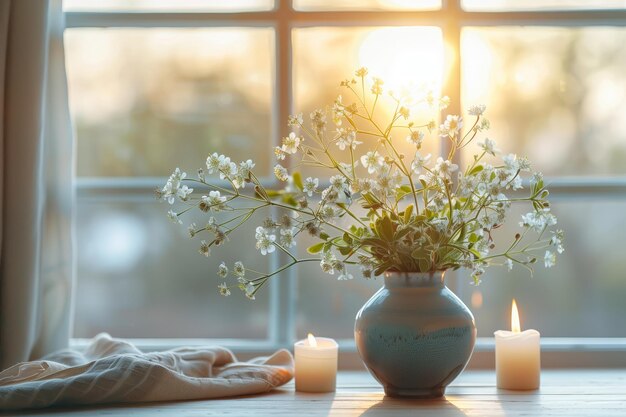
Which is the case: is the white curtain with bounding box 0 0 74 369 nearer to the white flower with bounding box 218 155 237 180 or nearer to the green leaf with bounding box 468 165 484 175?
the white flower with bounding box 218 155 237 180

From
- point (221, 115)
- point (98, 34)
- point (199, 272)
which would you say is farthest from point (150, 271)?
point (98, 34)

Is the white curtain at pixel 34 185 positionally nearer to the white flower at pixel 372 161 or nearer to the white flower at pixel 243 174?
the white flower at pixel 243 174

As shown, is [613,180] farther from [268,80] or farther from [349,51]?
[268,80]

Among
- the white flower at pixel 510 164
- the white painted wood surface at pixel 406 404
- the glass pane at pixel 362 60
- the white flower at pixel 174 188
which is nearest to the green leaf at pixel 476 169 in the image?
the white flower at pixel 510 164

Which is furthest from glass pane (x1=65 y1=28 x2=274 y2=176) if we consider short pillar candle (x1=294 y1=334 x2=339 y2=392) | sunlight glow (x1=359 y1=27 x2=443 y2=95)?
short pillar candle (x1=294 y1=334 x2=339 y2=392)

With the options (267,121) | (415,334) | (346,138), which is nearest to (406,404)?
(415,334)

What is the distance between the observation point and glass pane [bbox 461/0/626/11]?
2.67 meters

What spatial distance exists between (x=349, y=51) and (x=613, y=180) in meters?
0.88

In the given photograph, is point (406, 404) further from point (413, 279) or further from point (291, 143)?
point (291, 143)

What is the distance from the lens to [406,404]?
190 centimetres

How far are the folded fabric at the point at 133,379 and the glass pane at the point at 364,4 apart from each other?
1.09 meters

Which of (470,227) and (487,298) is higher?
(470,227)

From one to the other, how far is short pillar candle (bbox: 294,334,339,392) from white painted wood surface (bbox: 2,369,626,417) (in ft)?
0.09

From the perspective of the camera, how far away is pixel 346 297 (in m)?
2.69
